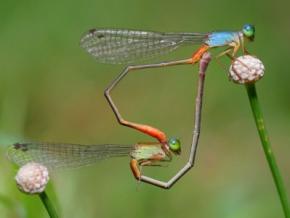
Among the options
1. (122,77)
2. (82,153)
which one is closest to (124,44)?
(122,77)

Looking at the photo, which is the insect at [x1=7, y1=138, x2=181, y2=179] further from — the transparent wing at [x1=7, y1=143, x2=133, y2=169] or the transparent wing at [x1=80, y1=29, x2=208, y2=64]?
the transparent wing at [x1=80, y1=29, x2=208, y2=64]

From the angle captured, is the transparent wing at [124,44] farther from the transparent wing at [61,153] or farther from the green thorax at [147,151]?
the green thorax at [147,151]

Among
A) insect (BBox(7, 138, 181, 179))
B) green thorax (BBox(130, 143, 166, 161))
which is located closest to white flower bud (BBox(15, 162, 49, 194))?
insect (BBox(7, 138, 181, 179))

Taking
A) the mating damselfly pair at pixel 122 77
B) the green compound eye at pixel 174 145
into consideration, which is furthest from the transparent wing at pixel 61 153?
the green compound eye at pixel 174 145

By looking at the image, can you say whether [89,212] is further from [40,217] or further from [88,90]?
[88,90]

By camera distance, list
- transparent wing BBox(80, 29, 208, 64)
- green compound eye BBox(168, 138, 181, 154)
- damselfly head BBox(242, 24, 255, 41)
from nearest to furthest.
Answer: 1. green compound eye BBox(168, 138, 181, 154)
2. damselfly head BBox(242, 24, 255, 41)
3. transparent wing BBox(80, 29, 208, 64)

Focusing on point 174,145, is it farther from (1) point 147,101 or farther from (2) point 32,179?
(1) point 147,101
